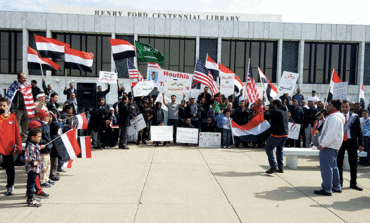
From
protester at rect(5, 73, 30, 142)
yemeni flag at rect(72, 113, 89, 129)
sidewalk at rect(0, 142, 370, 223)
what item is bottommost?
sidewalk at rect(0, 142, 370, 223)

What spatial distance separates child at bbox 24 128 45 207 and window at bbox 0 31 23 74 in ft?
88.3

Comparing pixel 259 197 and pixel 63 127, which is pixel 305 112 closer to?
pixel 259 197

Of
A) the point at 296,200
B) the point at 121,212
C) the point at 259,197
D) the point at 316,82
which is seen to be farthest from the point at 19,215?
the point at 316,82

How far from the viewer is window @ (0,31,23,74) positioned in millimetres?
27828

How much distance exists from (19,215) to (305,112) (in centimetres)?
1116

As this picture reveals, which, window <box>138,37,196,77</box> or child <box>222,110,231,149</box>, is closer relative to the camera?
child <box>222,110,231,149</box>

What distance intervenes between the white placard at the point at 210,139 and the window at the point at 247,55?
1834cm

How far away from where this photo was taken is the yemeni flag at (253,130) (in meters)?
11.9

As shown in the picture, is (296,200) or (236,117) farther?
(236,117)

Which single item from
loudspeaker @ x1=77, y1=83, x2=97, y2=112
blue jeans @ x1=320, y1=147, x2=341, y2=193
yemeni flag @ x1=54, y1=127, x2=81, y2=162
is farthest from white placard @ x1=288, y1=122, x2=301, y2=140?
yemeni flag @ x1=54, y1=127, x2=81, y2=162

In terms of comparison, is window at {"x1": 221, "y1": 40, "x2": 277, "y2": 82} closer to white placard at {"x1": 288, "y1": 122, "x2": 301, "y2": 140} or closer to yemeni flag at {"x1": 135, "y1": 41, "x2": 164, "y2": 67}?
yemeni flag at {"x1": 135, "y1": 41, "x2": 164, "y2": 67}

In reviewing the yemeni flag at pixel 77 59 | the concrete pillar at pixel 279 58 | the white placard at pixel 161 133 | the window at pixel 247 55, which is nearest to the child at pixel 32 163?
the white placard at pixel 161 133

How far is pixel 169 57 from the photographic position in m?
29.5

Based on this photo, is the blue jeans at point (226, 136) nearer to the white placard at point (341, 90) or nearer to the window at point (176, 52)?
the white placard at point (341, 90)
